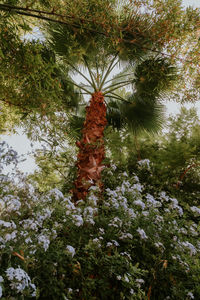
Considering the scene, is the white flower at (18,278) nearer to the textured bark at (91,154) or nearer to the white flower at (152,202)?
the white flower at (152,202)

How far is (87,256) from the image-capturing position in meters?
2.25

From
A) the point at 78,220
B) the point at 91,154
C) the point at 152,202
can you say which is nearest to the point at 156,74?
the point at 91,154

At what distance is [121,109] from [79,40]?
2.20m

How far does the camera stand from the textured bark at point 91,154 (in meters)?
3.97

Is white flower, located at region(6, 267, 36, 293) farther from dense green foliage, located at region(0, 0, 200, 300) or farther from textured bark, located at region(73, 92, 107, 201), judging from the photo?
textured bark, located at region(73, 92, 107, 201)

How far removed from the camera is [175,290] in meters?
2.04

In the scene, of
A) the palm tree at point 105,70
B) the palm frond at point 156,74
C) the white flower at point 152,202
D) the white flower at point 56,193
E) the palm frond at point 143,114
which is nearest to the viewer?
the white flower at point 56,193

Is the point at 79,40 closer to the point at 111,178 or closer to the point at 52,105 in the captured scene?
the point at 52,105

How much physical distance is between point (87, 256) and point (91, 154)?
7.35 feet

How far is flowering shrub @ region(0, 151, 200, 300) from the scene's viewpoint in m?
1.71

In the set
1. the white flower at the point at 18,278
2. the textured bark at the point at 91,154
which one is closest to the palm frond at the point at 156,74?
the textured bark at the point at 91,154

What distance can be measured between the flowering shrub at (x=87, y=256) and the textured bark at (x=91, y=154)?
986mm

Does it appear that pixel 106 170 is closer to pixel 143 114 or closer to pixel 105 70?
pixel 143 114

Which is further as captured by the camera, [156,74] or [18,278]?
[156,74]
